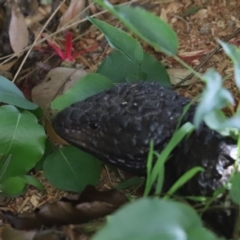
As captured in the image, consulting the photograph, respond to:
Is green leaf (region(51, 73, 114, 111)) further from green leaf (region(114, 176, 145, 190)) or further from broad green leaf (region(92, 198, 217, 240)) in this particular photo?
broad green leaf (region(92, 198, 217, 240))

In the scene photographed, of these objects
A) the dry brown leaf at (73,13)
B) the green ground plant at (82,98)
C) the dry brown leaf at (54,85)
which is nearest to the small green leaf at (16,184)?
the green ground plant at (82,98)

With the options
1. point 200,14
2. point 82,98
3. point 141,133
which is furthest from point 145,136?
point 200,14

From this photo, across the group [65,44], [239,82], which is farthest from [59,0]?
[239,82]

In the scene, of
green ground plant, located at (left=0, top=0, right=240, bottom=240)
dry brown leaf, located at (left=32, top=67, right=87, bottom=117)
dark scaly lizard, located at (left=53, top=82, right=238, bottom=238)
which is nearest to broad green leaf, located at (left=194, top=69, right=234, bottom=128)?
green ground plant, located at (left=0, top=0, right=240, bottom=240)

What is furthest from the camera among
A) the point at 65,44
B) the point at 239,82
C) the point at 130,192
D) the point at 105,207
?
the point at 65,44

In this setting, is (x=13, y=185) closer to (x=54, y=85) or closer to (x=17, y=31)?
(x=54, y=85)

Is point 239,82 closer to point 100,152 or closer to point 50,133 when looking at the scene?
point 100,152
